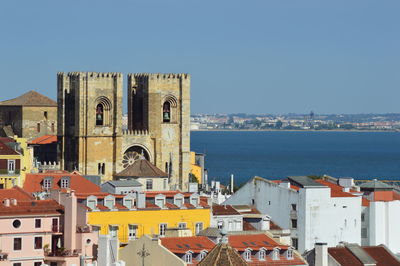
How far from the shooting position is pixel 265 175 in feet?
530

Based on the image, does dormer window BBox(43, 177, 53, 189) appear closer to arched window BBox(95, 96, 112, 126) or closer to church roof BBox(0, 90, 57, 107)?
arched window BBox(95, 96, 112, 126)

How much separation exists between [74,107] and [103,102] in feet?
→ 6.69

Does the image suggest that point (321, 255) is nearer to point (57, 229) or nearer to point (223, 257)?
point (57, 229)

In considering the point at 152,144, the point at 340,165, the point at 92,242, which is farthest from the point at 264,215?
the point at 340,165

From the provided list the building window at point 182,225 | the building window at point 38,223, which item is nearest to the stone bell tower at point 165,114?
the building window at point 182,225

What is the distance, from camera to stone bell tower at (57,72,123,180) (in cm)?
9250

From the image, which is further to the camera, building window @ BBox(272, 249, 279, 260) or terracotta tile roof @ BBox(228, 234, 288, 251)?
building window @ BBox(272, 249, 279, 260)

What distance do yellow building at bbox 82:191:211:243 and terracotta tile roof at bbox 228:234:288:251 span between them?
391 cm

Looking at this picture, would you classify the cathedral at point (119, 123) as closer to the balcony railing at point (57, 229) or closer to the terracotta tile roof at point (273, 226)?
the terracotta tile roof at point (273, 226)

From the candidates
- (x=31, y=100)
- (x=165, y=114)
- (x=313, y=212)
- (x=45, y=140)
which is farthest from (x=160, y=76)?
(x=313, y=212)

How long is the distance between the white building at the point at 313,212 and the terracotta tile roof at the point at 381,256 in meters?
5.65

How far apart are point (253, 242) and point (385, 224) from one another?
14.0 m

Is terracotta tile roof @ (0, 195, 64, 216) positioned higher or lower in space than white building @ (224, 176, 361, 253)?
higher

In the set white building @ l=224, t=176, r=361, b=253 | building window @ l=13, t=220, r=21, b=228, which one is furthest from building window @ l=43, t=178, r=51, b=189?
building window @ l=13, t=220, r=21, b=228
